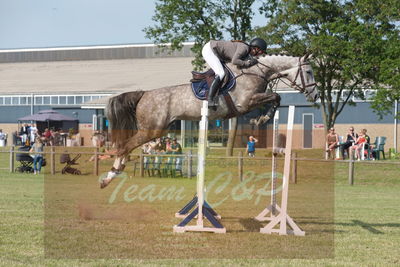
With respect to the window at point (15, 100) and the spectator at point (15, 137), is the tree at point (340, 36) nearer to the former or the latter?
the spectator at point (15, 137)

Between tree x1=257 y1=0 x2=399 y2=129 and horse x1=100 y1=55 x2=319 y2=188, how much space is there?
17.0 m

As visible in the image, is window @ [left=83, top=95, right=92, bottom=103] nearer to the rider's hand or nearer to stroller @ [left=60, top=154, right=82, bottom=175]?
stroller @ [left=60, top=154, right=82, bottom=175]

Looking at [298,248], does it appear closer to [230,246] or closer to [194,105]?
[230,246]

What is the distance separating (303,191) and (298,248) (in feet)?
32.3

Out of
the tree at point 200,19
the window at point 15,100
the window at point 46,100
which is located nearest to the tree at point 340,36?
the tree at point 200,19

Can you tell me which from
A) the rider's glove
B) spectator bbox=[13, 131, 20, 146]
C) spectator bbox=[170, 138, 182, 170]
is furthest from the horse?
spectator bbox=[13, 131, 20, 146]

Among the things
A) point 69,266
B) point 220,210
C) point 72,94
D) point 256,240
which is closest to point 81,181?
point 220,210

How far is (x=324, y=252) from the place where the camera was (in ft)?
24.0

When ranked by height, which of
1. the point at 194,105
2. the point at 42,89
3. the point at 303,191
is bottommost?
the point at 303,191

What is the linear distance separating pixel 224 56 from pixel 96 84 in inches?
1484

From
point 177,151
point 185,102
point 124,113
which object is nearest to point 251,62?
point 185,102

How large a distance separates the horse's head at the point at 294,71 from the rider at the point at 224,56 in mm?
239

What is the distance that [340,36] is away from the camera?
2764 cm

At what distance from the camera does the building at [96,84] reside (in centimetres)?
3734
